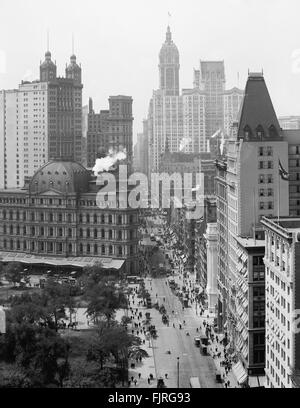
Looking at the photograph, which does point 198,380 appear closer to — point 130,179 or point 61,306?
point 61,306

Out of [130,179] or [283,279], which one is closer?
[283,279]

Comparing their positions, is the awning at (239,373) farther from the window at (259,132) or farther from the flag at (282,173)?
the window at (259,132)

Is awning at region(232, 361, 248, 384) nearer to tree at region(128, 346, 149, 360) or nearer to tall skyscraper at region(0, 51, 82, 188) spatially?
tree at region(128, 346, 149, 360)

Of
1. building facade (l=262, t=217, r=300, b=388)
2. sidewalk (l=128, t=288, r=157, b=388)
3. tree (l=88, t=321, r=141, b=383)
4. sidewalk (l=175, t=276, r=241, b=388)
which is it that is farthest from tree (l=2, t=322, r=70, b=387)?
building facade (l=262, t=217, r=300, b=388)

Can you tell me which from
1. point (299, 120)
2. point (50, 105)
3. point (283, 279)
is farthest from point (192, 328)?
point (50, 105)

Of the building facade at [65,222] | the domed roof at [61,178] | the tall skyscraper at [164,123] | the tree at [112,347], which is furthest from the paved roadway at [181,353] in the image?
the tall skyscraper at [164,123]

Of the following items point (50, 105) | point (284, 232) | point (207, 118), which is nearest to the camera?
point (284, 232)
